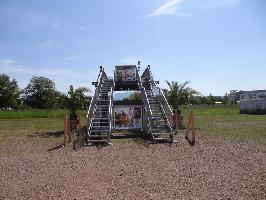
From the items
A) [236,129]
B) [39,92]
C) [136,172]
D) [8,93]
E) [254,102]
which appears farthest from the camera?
[39,92]

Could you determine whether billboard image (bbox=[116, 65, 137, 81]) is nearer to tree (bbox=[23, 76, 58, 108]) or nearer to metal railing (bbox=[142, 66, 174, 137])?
metal railing (bbox=[142, 66, 174, 137])

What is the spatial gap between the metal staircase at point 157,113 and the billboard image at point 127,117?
23.2 inches

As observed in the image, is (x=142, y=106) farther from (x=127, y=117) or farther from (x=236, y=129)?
(x=236, y=129)

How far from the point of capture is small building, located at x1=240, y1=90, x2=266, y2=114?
68250mm

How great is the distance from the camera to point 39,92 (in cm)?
11600

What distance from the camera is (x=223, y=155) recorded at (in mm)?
15484

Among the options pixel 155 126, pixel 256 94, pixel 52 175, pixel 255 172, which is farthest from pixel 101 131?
pixel 256 94

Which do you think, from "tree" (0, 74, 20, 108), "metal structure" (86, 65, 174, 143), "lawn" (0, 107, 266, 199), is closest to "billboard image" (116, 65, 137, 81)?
"metal structure" (86, 65, 174, 143)

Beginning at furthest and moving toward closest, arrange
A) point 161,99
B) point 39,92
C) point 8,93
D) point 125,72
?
1. point 39,92
2. point 8,93
3. point 125,72
4. point 161,99

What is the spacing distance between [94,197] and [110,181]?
71.9 inches

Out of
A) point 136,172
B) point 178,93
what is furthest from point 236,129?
point 136,172

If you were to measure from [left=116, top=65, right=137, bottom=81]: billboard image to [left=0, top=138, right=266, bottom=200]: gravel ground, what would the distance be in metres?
11.0

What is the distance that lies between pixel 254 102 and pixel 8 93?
61761mm

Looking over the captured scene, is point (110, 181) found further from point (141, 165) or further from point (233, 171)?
point (233, 171)
